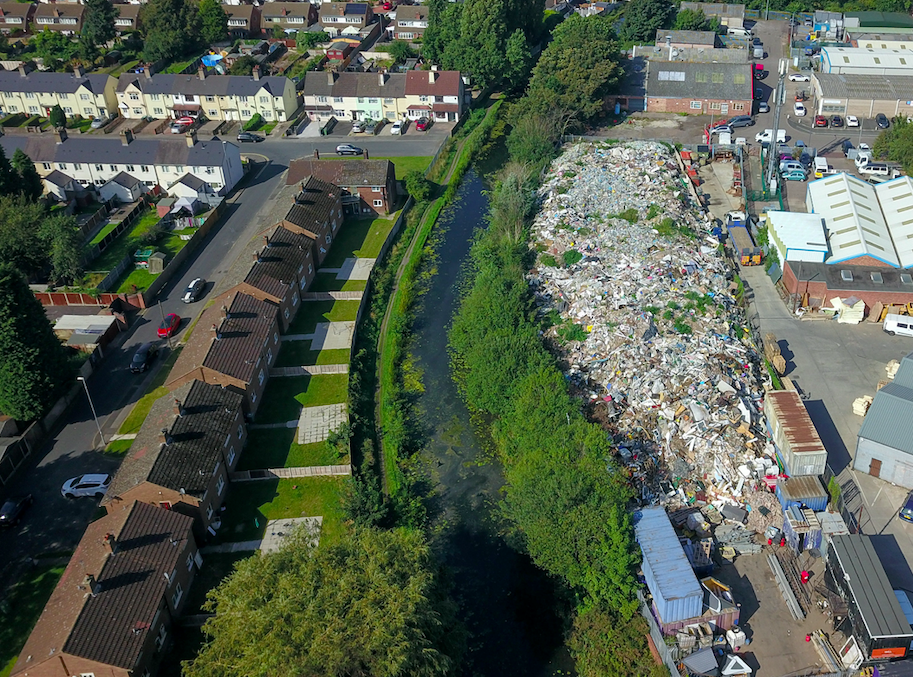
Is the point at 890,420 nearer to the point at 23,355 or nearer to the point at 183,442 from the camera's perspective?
the point at 183,442

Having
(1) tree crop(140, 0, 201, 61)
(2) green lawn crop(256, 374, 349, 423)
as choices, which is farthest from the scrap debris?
(1) tree crop(140, 0, 201, 61)

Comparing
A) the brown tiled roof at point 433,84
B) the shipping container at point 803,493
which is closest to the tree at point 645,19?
the brown tiled roof at point 433,84

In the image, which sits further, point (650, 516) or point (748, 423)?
point (748, 423)

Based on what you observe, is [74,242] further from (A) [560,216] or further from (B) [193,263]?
(A) [560,216]

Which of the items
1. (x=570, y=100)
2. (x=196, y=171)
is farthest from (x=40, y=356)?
(x=570, y=100)

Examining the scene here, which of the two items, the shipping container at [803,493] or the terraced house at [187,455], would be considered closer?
the shipping container at [803,493]

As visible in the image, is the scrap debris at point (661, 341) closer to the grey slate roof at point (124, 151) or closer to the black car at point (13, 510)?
the black car at point (13, 510)

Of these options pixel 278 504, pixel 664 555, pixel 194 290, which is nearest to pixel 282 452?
pixel 278 504
